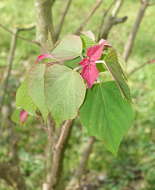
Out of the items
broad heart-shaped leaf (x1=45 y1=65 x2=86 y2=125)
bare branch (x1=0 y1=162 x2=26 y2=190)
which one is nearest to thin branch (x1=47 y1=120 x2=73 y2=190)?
bare branch (x1=0 y1=162 x2=26 y2=190)

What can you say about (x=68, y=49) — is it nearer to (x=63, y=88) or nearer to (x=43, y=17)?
(x=63, y=88)

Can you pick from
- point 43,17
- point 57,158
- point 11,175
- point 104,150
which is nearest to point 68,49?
point 43,17

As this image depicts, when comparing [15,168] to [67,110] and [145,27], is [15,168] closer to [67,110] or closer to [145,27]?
[67,110]

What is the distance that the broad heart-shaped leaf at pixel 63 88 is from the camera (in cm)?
62

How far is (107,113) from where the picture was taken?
0.73 m

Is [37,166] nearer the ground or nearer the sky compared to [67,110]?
nearer the ground

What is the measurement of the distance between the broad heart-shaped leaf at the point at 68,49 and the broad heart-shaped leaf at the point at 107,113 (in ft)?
0.27

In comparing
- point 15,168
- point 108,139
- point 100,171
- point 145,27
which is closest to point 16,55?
point 145,27

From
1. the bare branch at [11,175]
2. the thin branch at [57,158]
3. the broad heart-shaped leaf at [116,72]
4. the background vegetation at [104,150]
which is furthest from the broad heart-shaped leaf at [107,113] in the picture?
the background vegetation at [104,150]

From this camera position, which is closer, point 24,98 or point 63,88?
point 63,88

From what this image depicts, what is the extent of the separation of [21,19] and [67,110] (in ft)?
11.7

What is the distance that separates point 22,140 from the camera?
2.62 m

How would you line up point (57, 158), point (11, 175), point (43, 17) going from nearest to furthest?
point (43, 17) < point (57, 158) < point (11, 175)

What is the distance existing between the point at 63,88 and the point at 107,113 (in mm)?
143
